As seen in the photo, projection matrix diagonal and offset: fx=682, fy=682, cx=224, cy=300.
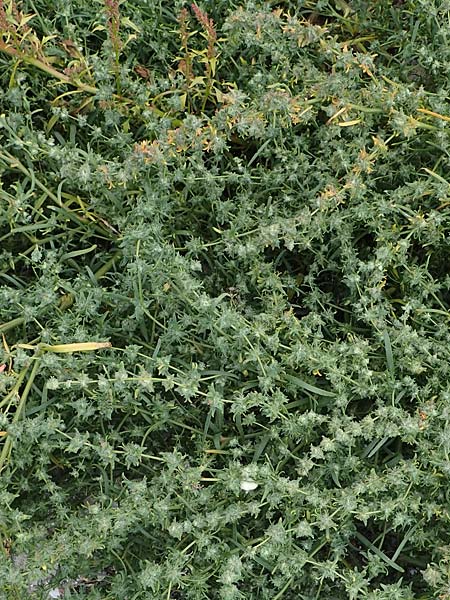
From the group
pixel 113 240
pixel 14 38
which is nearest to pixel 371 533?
pixel 113 240

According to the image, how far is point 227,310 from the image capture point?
2.21 meters

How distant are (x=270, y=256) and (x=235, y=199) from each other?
0.29 metres

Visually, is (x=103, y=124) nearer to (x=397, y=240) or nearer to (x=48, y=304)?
(x=48, y=304)

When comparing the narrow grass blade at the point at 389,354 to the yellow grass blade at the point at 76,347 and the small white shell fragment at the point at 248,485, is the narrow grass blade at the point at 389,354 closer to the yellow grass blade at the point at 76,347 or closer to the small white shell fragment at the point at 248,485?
the small white shell fragment at the point at 248,485

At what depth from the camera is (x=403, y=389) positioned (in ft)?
7.58

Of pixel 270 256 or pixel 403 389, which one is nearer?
pixel 403 389

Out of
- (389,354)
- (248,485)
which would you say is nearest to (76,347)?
(248,485)

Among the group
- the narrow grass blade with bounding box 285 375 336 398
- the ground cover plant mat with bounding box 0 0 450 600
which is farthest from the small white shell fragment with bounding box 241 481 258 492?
the narrow grass blade with bounding box 285 375 336 398

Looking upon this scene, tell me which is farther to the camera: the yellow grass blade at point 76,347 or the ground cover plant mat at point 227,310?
the yellow grass blade at point 76,347

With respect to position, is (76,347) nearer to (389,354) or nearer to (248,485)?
(248,485)

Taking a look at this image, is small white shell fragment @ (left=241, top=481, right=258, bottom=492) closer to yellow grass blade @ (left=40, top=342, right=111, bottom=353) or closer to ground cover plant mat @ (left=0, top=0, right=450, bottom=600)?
ground cover plant mat @ (left=0, top=0, right=450, bottom=600)

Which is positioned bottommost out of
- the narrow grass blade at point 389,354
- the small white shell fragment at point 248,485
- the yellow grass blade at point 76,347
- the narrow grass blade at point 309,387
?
the small white shell fragment at point 248,485

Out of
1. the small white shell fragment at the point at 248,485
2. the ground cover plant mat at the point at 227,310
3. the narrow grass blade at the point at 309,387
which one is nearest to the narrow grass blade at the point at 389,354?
the ground cover plant mat at the point at 227,310

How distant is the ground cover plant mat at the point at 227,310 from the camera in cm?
A: 218
